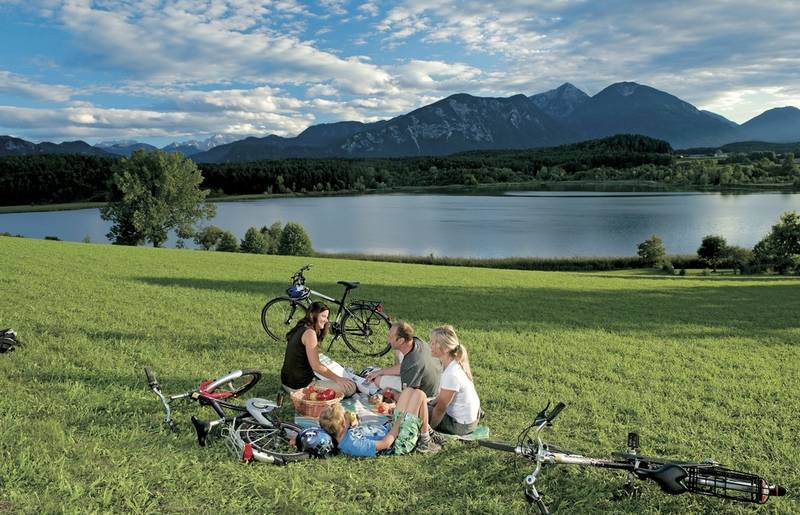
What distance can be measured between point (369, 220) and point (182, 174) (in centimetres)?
4314

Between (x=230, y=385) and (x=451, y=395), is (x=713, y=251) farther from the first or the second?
(x=230, y=385)

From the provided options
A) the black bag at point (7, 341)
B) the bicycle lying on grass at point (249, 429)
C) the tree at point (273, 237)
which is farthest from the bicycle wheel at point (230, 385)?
the tree at point (273, 237)

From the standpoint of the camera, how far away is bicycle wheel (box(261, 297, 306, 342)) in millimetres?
11820

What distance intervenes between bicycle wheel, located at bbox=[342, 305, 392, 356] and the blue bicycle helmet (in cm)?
499

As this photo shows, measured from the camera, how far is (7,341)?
981 centimetres

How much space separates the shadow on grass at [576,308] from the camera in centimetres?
1622

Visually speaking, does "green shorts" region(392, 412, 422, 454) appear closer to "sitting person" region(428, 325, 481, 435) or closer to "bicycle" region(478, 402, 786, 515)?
"sitting person" region(428, 325, 481, 435)

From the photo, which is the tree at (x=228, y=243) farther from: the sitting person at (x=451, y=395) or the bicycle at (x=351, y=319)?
the sitting person at (x=451, y=395)

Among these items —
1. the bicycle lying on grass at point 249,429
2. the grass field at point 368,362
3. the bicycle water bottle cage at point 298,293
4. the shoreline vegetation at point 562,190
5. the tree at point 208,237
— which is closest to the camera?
the grass field at point 368,362

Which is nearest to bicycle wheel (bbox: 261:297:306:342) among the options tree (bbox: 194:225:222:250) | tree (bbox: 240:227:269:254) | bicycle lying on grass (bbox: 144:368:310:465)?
bicycle lying on grass (bbox: 144:368:310:465)

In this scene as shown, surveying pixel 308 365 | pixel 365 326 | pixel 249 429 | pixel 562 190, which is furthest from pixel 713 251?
pixel 562 190

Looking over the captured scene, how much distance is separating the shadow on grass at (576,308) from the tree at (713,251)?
1746 inches

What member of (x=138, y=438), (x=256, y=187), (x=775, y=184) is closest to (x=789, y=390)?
(x=138, y=438)

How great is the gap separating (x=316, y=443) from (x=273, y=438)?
686 mm
